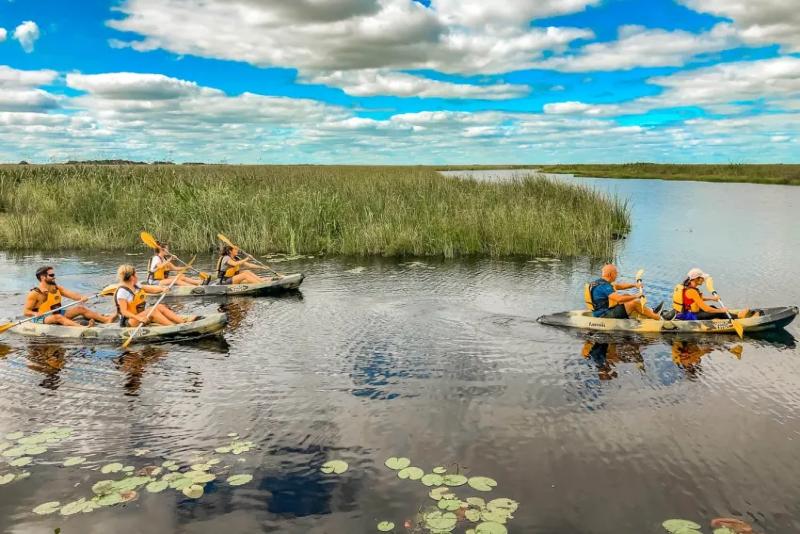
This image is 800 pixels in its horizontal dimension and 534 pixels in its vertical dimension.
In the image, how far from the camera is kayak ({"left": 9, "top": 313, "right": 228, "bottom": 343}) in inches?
442

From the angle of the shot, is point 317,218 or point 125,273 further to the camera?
point 317,218

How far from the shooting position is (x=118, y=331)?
11.2m

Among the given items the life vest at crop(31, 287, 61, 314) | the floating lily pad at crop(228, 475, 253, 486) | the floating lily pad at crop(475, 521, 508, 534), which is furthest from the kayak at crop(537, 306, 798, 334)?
the life vest at crop(31, 287, 61, 314)

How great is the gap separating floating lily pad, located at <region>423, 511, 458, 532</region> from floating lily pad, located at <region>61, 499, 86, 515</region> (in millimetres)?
3343

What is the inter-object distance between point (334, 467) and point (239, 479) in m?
1.02

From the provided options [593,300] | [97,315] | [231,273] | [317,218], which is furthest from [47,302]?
[317,218]

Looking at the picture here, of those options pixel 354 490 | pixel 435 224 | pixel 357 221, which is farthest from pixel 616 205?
pixel 354 490

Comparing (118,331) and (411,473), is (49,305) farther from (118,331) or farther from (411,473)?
(411,473)

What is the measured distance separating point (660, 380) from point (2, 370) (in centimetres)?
1071

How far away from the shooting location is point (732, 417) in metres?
7.93

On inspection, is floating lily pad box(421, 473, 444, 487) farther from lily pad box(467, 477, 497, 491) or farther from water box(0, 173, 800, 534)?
lily pad box(467, 477, 497, 491)

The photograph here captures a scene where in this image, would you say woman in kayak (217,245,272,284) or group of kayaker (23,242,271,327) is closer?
group of kayaker (23,242,271,327)

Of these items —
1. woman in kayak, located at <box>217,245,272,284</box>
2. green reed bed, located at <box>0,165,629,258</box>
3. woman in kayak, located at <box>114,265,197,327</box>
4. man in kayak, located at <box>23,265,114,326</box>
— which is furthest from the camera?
green reed bed, located at <box>0,165,629,258</box>

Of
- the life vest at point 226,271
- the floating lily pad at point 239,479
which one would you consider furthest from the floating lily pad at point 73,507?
the life vest at point 226,271
